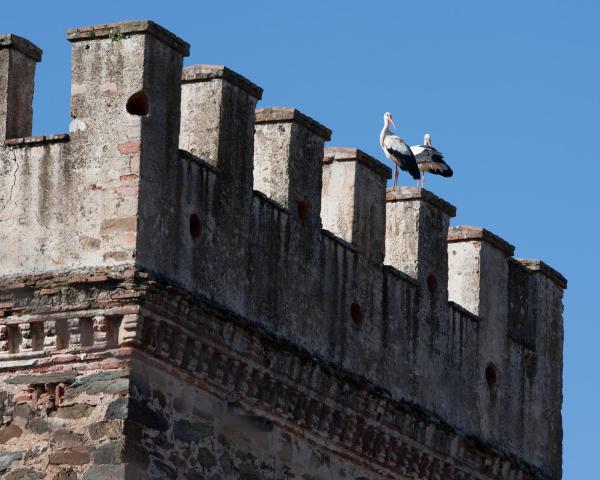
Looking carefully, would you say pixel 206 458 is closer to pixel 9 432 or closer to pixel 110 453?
pixel 110 453

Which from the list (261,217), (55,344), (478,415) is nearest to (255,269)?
(261,217)

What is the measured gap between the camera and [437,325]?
90.2 feet

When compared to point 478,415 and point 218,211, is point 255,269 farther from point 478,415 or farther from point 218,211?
point 478,415

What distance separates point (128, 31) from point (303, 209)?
2.65m

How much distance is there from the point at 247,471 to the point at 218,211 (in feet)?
6.69

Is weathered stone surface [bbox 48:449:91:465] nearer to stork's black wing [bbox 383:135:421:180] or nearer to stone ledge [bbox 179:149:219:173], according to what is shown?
stone ledge [bbox 179:149:219:173]

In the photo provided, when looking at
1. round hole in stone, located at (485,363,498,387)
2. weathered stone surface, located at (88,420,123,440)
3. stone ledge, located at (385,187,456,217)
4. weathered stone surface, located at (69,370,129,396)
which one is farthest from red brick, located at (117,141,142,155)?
round hole in stone, located at (485,363,498,387)

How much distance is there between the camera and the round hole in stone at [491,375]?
92.7 feet

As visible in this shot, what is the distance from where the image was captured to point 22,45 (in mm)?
24281

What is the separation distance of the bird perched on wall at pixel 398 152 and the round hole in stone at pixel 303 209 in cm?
272

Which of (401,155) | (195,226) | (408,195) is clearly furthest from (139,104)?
(401,155)

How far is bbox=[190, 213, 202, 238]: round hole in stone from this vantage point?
2405 centimetres

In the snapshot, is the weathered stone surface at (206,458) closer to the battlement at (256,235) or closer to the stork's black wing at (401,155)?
the battlement at (256,235)

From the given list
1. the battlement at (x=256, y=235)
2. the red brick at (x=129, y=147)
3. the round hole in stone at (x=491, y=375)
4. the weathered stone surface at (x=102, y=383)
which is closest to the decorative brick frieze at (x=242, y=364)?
the battlement at (x=256, y=235)
